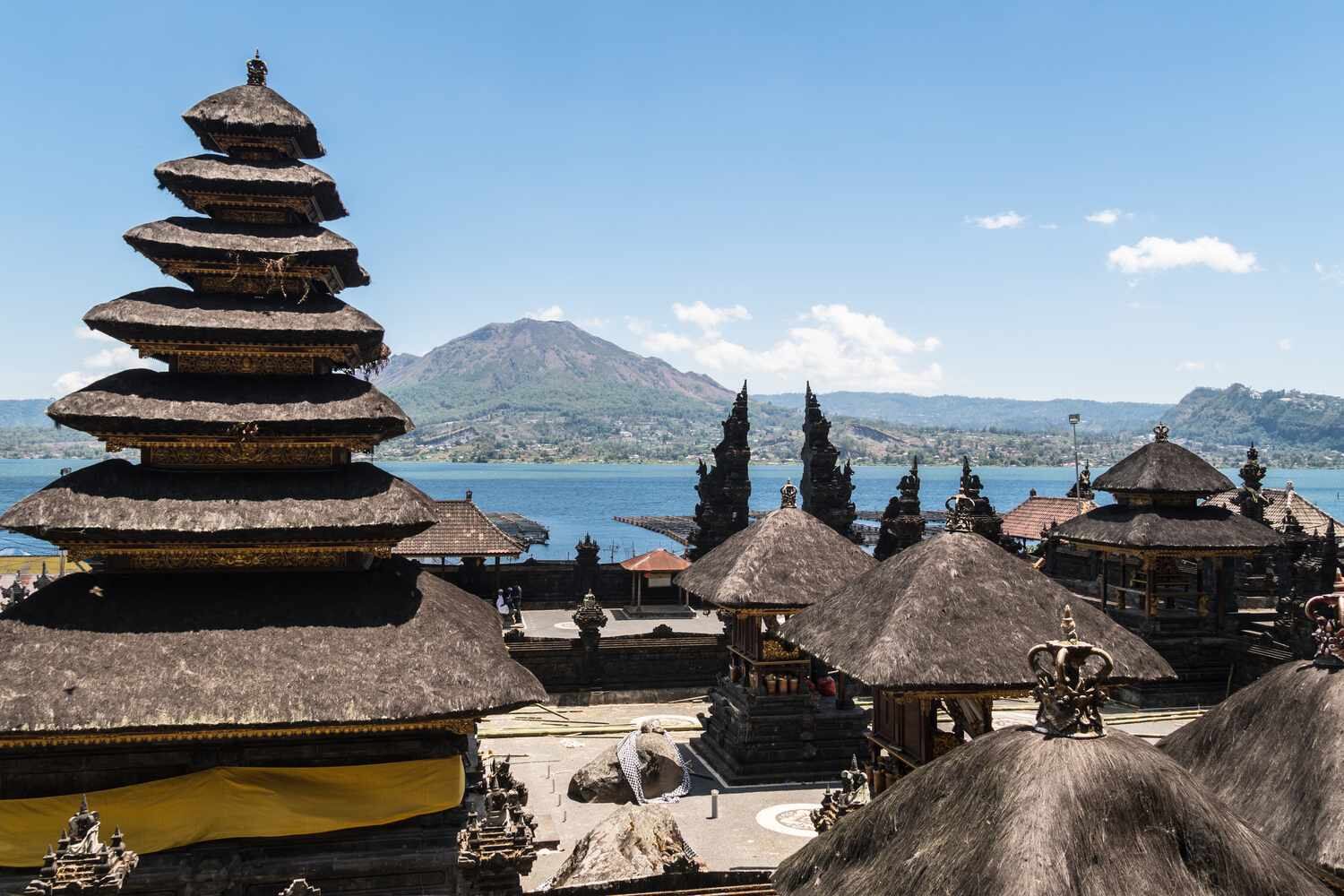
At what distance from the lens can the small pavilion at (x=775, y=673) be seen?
21734 millimetres

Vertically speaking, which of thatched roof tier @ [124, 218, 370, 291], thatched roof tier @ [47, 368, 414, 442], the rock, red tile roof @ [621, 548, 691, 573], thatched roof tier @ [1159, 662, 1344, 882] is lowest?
the rock

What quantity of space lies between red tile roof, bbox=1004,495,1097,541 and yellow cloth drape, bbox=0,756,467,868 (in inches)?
1566

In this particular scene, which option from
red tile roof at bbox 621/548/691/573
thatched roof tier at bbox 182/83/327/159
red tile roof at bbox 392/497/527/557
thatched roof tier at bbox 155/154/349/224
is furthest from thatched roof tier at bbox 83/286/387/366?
red tile roof at bbox 621/548/691/573

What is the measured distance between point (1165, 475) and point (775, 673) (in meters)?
15.6

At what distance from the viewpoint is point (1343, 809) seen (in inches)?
354

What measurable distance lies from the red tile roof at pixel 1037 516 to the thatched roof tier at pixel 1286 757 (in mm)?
38672

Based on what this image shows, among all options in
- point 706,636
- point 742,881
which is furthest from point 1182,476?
point 742,881

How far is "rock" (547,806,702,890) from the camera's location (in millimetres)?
14516

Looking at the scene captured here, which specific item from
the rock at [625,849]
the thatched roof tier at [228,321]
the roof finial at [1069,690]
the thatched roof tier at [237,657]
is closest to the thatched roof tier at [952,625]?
the rock at [625,849]

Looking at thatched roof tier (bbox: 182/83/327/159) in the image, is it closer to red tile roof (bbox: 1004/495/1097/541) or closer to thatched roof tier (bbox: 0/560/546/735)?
thatched roof tier (bbox: 0/560/546/735)

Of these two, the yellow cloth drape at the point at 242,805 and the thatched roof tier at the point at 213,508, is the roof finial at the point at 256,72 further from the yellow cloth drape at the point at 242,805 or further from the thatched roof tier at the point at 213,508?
the yellow cloth drape at the point at 242,805

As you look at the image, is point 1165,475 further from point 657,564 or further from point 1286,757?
point 1286,757

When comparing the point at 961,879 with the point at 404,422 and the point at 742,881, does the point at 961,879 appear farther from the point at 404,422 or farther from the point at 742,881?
the point at 404,422

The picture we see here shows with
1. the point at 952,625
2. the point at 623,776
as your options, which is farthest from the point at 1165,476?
the point at 623,776
